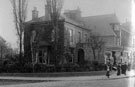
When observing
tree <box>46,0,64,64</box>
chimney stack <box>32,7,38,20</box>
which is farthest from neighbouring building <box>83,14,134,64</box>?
tree <box>46,0,64,64</box>

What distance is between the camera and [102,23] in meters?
54.7

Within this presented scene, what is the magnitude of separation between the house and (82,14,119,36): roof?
11.0 m

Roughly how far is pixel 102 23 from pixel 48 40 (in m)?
21.6

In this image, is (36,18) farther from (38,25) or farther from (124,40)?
(124,40)

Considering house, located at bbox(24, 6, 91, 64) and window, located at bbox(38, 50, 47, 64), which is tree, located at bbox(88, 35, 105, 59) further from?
window, located at bbox(38, 50, 47, 64)

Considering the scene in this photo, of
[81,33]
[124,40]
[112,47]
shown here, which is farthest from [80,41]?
[124,40]

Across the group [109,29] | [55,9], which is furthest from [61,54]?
[109,29]

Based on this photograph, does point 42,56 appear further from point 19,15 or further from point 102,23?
point 102,23

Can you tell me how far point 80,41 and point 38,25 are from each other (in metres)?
7.73

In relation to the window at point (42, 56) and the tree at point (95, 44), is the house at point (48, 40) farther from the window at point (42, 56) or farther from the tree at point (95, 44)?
the tree at point (95, 44)

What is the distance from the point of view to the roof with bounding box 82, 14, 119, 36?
52.5 meters

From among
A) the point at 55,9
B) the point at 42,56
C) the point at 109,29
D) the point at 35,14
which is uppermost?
the point at 35,14

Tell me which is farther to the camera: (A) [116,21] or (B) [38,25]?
(A) [116,21]

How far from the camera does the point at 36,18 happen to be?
39062 millimetres
